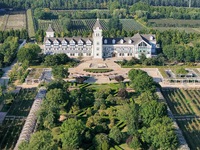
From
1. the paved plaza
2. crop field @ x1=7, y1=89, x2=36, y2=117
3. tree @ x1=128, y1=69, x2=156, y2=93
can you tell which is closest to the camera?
crop field @ x1=7, y1=89, x2=36, y2=117

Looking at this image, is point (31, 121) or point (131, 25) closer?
point (31, 121)

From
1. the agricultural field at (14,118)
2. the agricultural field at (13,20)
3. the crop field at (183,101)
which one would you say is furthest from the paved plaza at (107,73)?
the agricultural field at (13,20)

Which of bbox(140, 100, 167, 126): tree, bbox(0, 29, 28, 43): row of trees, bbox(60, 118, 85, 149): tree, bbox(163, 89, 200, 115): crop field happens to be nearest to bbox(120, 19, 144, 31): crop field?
bbox(0, 29, 28, 43): row of trees

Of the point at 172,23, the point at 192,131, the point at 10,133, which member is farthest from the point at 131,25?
the point at 10,133

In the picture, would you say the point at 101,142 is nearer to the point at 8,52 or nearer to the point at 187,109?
the point at 187,109

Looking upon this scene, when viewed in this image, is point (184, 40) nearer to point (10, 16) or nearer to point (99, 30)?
point (99, 30)

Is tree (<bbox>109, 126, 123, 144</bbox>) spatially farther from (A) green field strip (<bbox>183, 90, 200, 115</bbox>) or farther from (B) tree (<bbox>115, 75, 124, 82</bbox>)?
(B) tree (<bbox>115, 75, 124, 82</bbox>)

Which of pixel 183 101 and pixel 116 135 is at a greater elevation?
pixel 116 135
